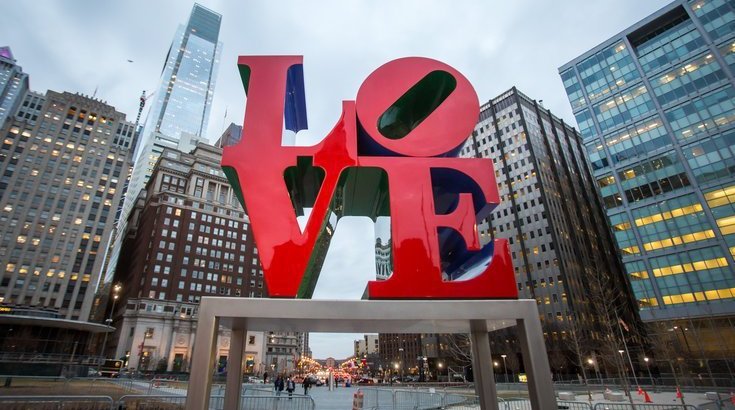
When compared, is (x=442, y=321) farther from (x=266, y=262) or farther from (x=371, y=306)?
(x=266, y=262)

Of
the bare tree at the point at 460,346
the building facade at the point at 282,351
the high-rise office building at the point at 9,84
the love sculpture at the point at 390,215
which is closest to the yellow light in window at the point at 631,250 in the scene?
the bare tree at the point at 460,346

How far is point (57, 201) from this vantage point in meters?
98.2

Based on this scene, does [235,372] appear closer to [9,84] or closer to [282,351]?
[282,351]

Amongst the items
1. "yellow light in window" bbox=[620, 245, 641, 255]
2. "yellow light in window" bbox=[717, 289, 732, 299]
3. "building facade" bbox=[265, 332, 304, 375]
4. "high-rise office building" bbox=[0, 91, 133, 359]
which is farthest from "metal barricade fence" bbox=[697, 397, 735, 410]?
"building facade" bbox=[265, 332, 304, 375]

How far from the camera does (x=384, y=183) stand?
30.8 feet

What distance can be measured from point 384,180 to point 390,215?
1.33m

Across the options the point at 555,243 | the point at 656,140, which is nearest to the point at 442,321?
the point at 656,140

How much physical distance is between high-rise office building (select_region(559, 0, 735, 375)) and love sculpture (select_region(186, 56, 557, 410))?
5146 cm

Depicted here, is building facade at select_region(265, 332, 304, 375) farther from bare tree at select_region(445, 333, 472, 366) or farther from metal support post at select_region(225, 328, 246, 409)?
metal support post at select_region(225, 328, 246, 409)

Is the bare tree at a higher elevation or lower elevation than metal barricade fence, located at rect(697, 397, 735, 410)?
higher

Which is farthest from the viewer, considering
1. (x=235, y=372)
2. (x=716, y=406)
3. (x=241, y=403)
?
(x=716, y=406)

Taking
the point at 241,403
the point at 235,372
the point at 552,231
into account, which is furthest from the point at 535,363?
the point at 552,231

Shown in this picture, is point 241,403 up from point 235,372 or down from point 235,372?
down

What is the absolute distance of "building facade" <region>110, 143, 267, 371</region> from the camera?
91.1 meters
